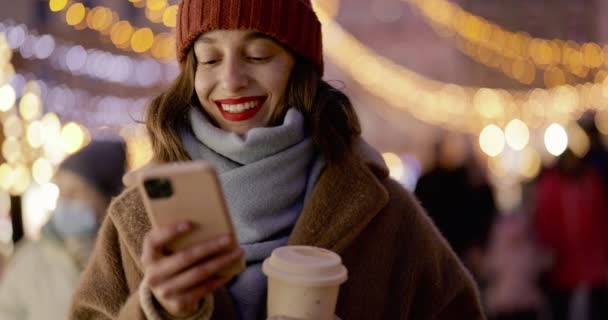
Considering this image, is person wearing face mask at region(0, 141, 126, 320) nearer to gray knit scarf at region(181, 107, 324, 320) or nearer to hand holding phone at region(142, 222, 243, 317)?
gray knit scarf at region(181, 107, 324, 320)

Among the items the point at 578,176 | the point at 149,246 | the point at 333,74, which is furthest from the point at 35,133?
the point at 333,74

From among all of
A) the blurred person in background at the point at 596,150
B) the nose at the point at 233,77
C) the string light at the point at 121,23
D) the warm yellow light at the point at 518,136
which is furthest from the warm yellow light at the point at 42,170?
the warm yellow light at the point at 518,136

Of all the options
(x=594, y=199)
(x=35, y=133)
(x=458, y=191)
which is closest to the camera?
(x=594, y=199)

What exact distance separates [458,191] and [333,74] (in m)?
18.6

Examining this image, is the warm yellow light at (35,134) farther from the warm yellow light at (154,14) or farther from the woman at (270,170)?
the woman at (270,170)

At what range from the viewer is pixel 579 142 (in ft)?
15.8

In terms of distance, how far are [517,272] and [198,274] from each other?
376 centimetres

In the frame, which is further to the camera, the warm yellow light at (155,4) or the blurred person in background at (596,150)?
the warm yellow light at (155,4)

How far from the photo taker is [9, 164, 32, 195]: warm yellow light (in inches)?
286

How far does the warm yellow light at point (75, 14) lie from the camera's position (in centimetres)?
801

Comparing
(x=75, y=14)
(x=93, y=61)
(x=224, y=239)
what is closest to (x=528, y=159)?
(x=93, y=61)

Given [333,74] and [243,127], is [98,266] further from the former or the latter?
[333,74]

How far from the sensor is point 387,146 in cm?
2747

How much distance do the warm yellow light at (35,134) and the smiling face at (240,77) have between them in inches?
320
